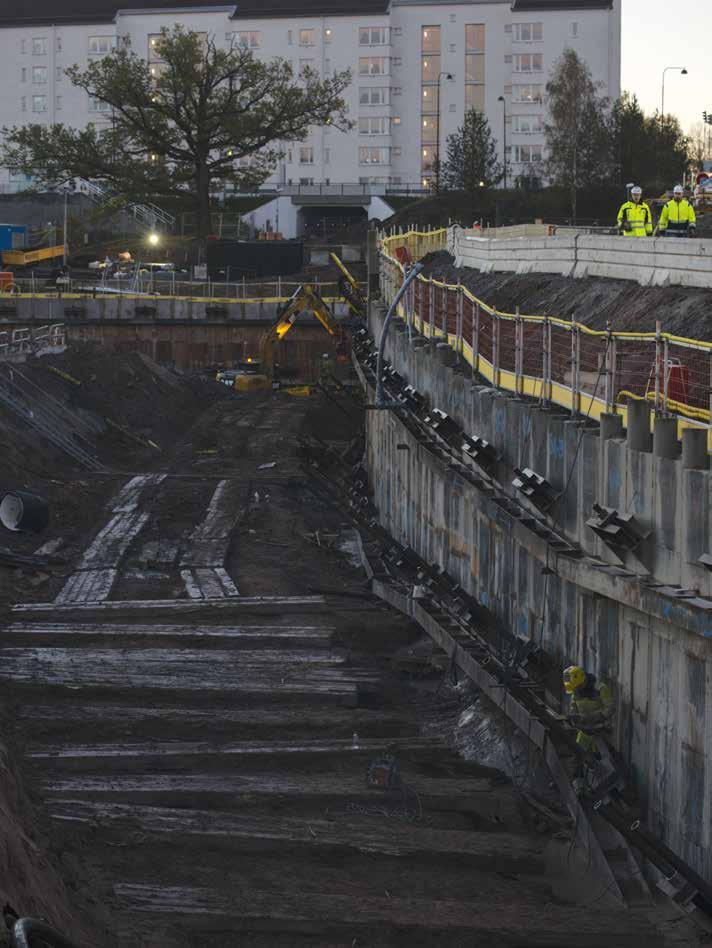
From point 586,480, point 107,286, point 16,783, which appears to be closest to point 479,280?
point 586,480

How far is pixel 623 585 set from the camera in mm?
17859

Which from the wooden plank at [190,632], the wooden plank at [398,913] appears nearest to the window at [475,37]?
the wooden plank at [190,632]

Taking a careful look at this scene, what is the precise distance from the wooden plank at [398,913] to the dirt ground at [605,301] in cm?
758

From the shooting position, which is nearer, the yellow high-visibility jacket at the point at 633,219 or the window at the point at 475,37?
the yellow high-visibility jacket at the point at 633,219

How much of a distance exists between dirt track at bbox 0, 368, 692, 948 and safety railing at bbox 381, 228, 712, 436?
4.80 metres

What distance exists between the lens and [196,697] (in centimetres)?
2427

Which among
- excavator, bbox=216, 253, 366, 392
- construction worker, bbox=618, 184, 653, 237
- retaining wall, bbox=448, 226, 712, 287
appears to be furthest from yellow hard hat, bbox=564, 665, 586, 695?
excavator, bbox=216, 253, 366, 392

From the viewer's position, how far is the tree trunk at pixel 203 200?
87562mm

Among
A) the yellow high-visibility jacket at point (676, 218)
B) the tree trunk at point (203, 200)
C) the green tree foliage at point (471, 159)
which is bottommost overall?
the yellow high-visibility jacket at point (676, 218)

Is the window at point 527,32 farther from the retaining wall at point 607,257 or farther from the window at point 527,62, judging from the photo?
the retaining wall at point 607,257

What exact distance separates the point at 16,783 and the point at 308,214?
9687 cm

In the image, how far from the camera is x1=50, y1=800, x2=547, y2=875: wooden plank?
726 inches

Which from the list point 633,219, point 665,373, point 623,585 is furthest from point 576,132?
point 623,585

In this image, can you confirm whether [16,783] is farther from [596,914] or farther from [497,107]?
[497,107]
